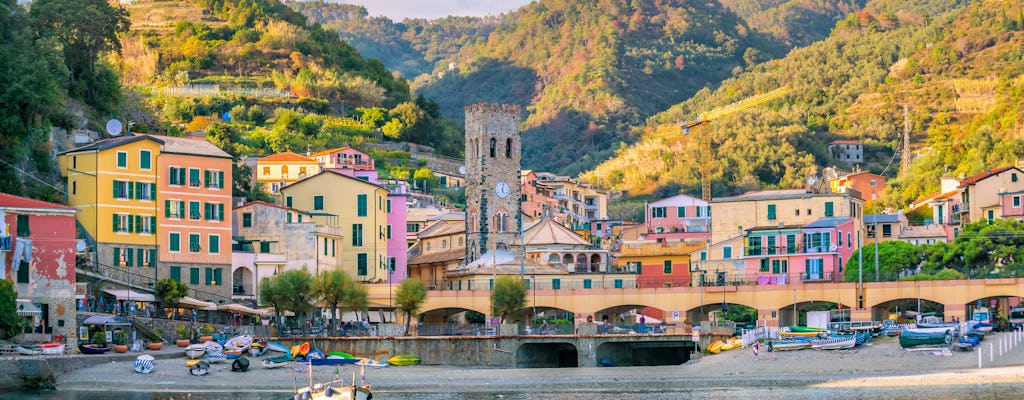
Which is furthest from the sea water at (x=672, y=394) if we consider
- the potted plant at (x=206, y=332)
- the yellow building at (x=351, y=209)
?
the yellow building at (x=351, y=209)

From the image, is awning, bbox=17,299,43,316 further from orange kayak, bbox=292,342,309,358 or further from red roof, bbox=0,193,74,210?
orange kayak, bbox=292,342,309,358

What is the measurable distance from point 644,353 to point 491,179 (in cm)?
2250

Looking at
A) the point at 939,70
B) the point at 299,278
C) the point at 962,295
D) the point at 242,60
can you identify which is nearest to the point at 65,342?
the point at 299,278

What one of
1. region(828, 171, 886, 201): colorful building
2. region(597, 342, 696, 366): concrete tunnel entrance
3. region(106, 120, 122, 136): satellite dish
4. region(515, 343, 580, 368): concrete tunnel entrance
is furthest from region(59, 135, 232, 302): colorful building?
region(828, 171, 886, 201): colorful building

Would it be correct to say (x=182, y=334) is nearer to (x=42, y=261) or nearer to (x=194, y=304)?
(x=194, y=304)

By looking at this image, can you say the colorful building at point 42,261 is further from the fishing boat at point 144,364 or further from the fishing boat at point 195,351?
the fishing boat at point 195,351

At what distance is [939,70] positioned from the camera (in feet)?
628

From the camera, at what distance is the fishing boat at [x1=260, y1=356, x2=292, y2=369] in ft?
245

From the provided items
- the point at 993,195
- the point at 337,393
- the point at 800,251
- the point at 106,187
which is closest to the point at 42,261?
the point at 106,187

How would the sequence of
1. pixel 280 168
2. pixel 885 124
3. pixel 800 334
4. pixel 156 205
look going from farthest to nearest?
pixel 885 124
pixel 280 168
pixel 156 205
pixel 800 334

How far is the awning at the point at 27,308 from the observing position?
70213 millimetres

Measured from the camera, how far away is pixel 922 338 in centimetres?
7519

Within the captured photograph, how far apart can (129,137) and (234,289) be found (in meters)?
10.1

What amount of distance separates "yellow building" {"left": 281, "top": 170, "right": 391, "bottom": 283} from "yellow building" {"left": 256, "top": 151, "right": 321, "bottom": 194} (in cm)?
2324
